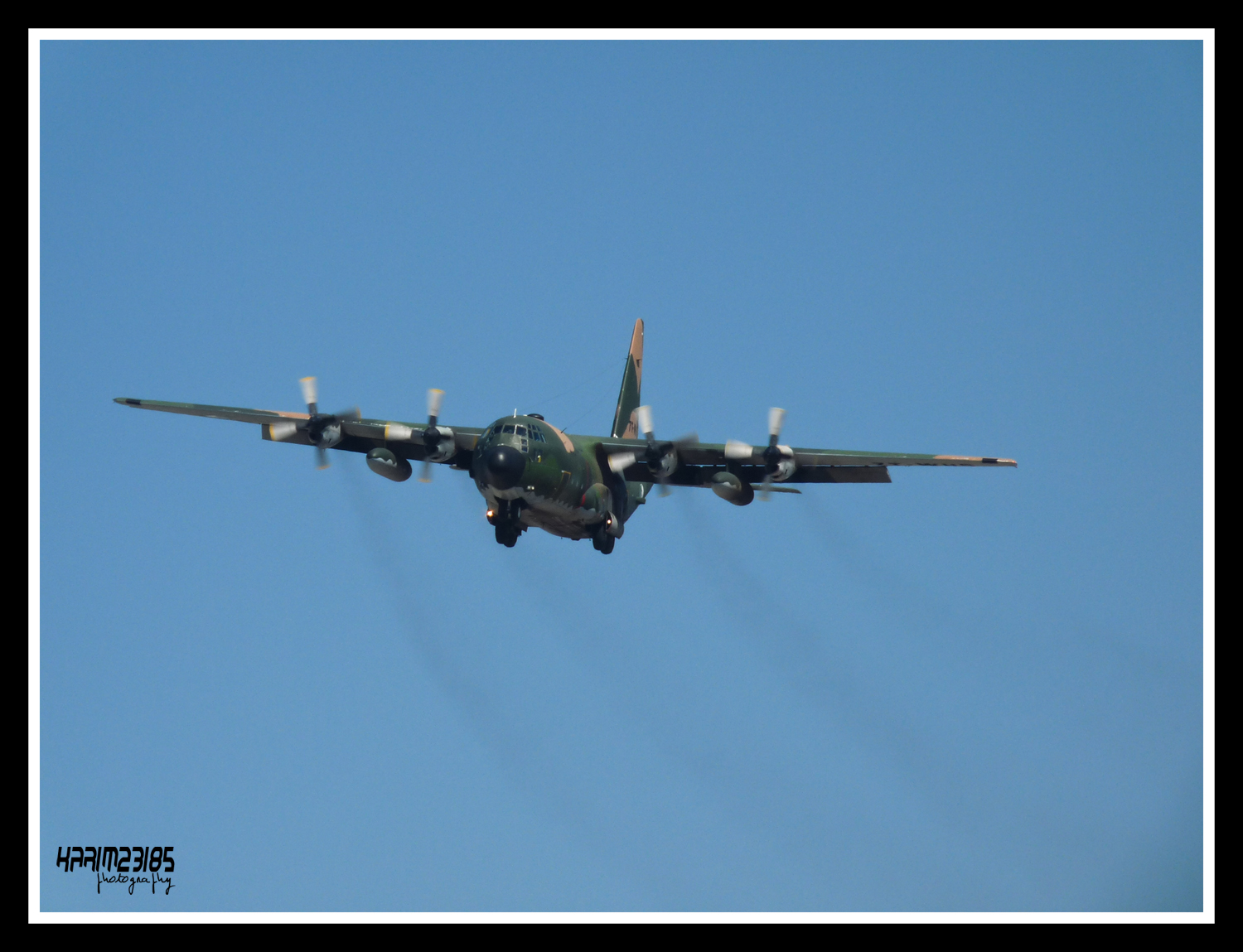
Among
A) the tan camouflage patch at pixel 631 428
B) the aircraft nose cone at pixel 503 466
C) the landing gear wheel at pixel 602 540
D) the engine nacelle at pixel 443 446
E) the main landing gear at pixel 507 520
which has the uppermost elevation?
the tan camouflage patch at pixel 631 428

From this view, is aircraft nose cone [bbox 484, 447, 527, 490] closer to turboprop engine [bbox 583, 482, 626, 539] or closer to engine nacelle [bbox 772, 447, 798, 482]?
turboprop engine [bbox 583, 482, 626, 539]

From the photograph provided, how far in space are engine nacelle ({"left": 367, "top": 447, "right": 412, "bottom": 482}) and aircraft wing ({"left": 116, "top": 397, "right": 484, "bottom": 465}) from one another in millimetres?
856

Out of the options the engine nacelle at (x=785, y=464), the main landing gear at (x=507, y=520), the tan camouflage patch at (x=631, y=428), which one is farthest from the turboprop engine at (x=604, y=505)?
the tan camouflage patch at (x=631, y=428)

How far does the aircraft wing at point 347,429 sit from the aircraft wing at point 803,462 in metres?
4.59

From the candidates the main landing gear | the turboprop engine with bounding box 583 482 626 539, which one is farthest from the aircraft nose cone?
the turboprop engine with bounding box 583 482 626 539

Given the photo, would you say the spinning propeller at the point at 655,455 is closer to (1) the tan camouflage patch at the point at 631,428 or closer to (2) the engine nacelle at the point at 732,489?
(2) the engine nacelle at the point at 732,489

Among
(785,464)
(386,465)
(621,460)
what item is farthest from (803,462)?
(386,465)

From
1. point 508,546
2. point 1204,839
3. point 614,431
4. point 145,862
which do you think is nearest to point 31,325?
point 508,546

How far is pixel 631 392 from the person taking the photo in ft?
145

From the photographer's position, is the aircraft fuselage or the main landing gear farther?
the main landing gear

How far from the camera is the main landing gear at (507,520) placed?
34.3m

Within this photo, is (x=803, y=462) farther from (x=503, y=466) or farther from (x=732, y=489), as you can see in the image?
(x=503, y=466)

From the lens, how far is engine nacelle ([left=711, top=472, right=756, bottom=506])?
35.8 meters

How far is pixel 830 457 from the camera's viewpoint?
119 ft
